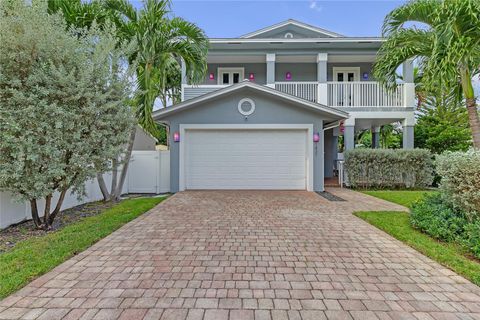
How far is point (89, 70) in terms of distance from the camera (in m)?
5.18

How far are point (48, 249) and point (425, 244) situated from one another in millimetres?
6000

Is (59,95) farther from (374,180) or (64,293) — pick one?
(374,180)

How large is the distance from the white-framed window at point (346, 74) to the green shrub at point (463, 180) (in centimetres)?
1062

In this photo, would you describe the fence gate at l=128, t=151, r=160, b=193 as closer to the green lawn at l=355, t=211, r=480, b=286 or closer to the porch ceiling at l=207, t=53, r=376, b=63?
the porch ceiling at l=207, t=53, r=376, b=63

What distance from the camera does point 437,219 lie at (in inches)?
192

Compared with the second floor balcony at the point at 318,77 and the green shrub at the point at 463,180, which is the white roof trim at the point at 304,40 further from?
the green shrub at the point at 463,180

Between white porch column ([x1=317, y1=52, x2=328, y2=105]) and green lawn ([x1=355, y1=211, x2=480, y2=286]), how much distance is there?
289 inches

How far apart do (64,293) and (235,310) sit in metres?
1.89

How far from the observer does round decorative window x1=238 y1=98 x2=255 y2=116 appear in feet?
33.4

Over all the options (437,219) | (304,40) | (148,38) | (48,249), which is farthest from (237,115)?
(48,249)

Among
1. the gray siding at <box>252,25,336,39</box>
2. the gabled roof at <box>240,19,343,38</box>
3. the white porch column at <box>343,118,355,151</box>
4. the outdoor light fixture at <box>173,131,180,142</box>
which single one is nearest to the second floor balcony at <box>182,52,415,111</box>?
the white porch column at <box>343,118,355,151</box>

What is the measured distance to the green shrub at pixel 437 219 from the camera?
454 centimetres

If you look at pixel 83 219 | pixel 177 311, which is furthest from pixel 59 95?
pixel 177 311

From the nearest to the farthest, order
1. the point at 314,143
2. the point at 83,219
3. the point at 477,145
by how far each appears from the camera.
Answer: the point at 83,219, the point at 477,145, the point at 314,143
